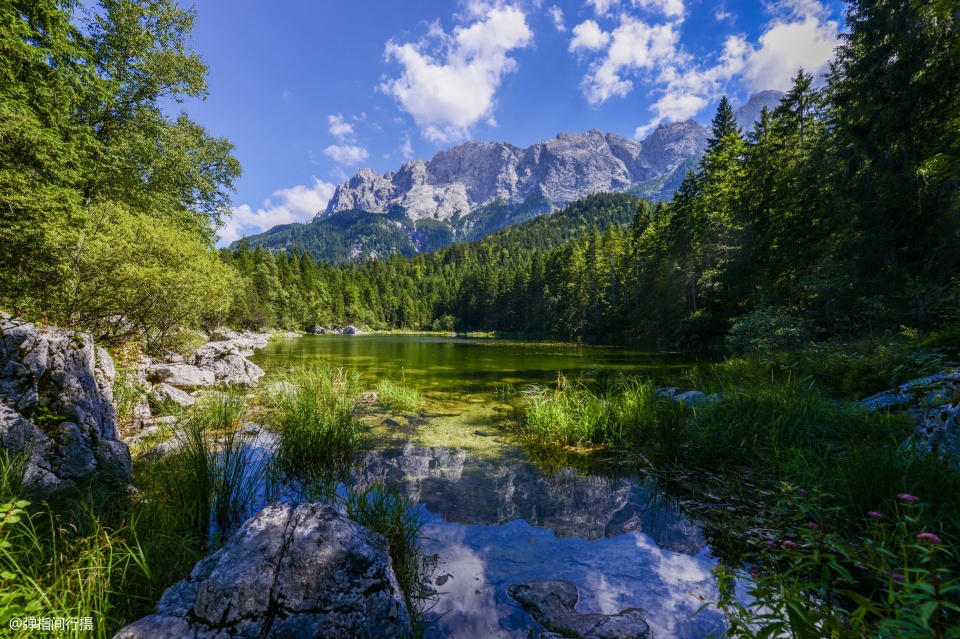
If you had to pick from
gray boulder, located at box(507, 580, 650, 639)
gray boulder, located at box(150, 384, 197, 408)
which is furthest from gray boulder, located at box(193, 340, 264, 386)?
gray boulder, located at box(507, 580, 650, 639)

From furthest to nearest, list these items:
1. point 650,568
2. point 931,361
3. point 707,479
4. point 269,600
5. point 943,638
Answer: point 931,361
point 707,479
point 650,568
point 269,600
point 943,638

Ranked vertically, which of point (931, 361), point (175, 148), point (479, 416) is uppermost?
point (175, 148)

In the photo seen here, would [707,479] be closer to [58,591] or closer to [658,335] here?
[58,591]

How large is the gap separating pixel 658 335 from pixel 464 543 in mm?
32976

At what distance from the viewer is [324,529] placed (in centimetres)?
246

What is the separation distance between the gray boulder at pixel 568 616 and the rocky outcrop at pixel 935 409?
335 cm

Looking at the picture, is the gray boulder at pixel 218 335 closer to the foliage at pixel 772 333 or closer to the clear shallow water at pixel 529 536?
the clear shallow water at pixel 529 536

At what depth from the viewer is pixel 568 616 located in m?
2.70

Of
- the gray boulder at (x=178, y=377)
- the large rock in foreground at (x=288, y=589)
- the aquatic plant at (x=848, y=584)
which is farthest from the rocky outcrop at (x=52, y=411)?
the gray boulder at (x=178, y=377)

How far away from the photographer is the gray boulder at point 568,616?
2.54 metres

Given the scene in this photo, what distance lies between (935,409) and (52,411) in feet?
30.9

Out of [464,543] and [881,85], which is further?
[881,85]

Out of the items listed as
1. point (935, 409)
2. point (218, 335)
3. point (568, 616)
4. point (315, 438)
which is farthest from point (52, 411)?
point (218, 335)

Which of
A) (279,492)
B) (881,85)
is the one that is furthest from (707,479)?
(881,85)
